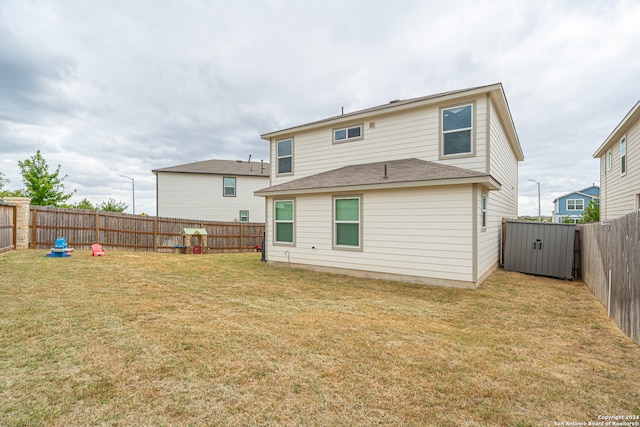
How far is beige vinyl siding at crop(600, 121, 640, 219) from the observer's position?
10203 mm

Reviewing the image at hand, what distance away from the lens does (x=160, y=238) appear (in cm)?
1644

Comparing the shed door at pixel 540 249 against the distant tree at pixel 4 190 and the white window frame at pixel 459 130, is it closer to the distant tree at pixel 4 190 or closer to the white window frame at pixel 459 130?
the white window frame at pixel 459 130

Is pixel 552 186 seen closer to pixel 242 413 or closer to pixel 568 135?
pixel 568 135

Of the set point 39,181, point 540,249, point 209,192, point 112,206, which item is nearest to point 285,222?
point 540,249

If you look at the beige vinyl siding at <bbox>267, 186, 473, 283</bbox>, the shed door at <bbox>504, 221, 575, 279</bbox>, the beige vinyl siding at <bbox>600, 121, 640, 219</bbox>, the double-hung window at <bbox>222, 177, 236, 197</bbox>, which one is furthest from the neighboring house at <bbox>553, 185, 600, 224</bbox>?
the beige vinyl siding at <bbox>267, 186, 473, 283</bbox>

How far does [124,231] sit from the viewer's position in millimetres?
14867

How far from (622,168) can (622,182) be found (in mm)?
559

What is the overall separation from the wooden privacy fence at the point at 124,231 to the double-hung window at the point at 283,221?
817 cm

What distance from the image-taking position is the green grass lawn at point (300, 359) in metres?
2.42

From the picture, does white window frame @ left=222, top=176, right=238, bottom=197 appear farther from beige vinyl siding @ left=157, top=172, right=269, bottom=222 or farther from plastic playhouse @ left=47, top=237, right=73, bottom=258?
plastic playhouse @ left=47, top=237, right=73, bottom=258

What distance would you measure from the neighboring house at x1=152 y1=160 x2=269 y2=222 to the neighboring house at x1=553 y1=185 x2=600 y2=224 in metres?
38.3

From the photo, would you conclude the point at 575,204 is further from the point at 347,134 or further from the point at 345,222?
Result: the point at 345,222

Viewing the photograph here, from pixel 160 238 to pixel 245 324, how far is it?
14.3 m

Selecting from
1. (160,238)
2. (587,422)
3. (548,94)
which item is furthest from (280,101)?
(587,422)
